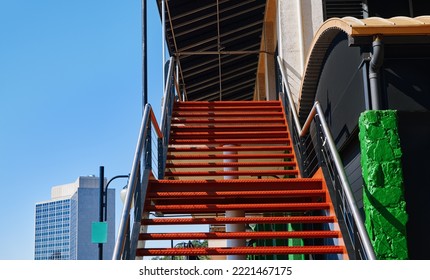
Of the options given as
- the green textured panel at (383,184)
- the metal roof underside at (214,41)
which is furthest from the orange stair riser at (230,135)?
the green textured panel at (383,184)

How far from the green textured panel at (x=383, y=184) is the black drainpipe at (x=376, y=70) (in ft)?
0.70

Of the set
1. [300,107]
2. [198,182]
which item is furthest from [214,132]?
[198,182]

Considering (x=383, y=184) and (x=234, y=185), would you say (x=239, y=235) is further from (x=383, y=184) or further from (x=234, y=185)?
(x=383, y=184)

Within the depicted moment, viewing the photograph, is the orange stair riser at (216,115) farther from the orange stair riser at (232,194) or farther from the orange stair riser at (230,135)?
the orange stair riser at (232,194)

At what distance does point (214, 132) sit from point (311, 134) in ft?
6.41

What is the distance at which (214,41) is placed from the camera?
64.2ft

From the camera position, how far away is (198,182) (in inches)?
329

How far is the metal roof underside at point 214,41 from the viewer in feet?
55.4

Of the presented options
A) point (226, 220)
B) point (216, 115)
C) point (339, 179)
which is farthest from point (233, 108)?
point (339, 179)

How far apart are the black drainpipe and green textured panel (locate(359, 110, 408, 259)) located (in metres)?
0.21

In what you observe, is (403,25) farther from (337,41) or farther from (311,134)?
(311,134)

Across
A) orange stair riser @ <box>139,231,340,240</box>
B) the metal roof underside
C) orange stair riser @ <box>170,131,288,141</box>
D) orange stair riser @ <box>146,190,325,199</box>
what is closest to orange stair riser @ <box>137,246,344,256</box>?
orange stair riser @ <box>139,231,340,240</box>

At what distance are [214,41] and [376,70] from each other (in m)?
12.9
